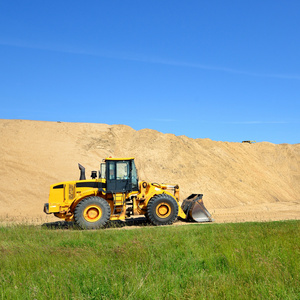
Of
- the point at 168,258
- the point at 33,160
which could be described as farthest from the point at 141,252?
the point at 33,160

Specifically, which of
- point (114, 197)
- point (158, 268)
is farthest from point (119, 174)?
point (158, 268)

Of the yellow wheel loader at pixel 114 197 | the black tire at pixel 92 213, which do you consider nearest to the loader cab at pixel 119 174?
the yellow wheel loader at pixel 114 197

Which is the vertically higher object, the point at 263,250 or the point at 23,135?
the point at 23,135

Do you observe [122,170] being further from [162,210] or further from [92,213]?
[162,210]

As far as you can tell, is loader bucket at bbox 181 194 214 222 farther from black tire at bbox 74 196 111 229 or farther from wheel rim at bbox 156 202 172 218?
black tire at bbox 74 196 111 229

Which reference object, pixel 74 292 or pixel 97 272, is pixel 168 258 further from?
pixel 74 292

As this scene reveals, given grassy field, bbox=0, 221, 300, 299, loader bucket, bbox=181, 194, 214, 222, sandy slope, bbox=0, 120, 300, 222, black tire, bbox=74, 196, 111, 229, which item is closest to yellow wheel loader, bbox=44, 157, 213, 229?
black tire, bbox=74, 196, 111, 229

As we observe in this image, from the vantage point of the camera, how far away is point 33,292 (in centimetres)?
523

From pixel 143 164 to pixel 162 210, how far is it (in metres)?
16.6

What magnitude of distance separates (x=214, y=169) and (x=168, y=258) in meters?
26.0

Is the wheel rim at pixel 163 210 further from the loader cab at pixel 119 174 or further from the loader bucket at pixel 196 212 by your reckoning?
the loader cab at pixel 119 174

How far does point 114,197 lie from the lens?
14.3 m

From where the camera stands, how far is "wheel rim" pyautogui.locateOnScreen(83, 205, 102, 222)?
1380 cm

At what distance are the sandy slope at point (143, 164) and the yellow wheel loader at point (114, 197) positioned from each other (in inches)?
298
